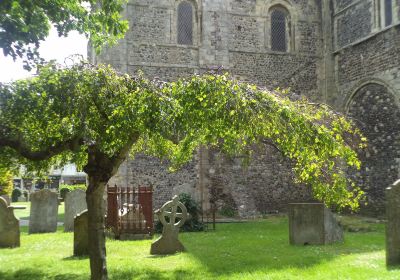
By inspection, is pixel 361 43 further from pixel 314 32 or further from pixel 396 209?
pixel 396 209

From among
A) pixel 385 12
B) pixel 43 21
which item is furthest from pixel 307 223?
pixel 385 12

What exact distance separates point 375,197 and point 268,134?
11.6 metres

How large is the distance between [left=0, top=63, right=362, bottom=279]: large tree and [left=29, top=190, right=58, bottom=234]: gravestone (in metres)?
7.09

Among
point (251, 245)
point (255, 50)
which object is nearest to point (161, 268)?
point (251, 245)

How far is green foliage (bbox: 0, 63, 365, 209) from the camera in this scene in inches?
265

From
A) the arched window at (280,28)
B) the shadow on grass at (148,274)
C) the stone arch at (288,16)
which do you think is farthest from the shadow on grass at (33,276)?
the arched window at (280,28)

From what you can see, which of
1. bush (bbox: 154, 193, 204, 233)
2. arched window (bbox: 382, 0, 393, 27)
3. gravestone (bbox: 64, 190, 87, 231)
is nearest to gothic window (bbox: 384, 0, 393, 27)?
arched window (bbox: 382, 0, 393, 27)

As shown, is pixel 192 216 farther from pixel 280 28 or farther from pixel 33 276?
pixel 280 28

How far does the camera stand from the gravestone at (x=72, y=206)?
14.4m

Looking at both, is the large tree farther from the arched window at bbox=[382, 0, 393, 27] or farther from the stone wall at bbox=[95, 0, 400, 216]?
the arched window at bbox=[382, 0, 393, 27]

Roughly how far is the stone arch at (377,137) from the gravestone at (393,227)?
9012 millimetres

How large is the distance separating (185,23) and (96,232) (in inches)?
529

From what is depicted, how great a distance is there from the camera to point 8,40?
24.8ft

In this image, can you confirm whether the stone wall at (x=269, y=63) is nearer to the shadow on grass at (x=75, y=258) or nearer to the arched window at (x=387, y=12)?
the arched window at (x=387, y=12)
